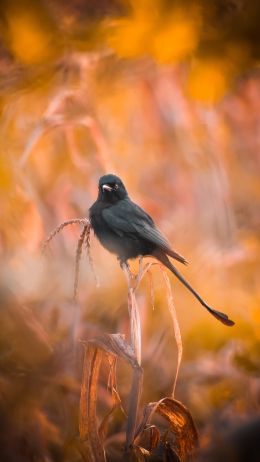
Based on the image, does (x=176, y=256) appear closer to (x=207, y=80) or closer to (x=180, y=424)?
(x=180, y=424)

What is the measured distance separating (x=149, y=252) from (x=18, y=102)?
7.64ft

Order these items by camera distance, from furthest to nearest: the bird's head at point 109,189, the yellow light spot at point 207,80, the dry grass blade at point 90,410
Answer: the yellow light spot at point 207,80, the bird's head at point 109,189, the dry grass blade at point 90,410

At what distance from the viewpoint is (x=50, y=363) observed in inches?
125

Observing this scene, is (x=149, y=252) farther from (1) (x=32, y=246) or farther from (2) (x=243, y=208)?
(2) (x=243, y=208)

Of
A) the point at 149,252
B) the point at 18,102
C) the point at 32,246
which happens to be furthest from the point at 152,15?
the point at 149,252

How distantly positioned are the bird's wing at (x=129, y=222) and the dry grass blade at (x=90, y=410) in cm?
103

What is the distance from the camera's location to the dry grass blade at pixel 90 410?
207cm

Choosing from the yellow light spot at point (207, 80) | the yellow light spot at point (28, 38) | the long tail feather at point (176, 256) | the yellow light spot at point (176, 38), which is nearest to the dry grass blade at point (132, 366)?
the long tail feather at point (176, 256)

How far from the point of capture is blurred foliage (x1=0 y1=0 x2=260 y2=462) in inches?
134

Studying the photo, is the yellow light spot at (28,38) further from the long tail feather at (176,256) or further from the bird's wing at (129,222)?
the long tail feather at (176,256)

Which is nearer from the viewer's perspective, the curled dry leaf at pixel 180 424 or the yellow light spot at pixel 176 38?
the curled dry leaf at pixel 180 424

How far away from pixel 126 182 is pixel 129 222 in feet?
7.92

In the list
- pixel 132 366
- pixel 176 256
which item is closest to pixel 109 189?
pixel 176 256

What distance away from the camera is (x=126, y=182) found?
18.0 feet
